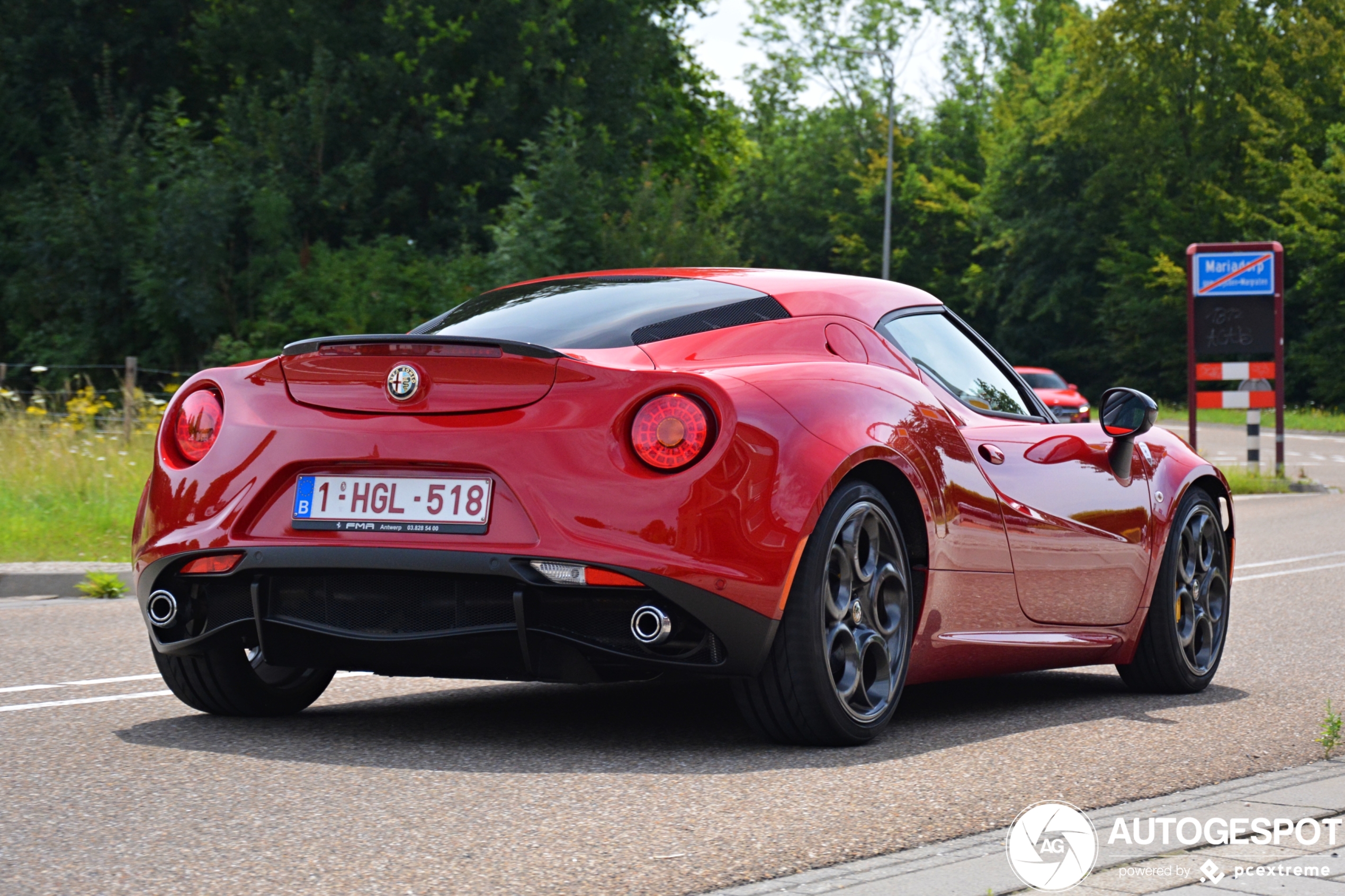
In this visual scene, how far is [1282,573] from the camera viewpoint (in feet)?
38.8

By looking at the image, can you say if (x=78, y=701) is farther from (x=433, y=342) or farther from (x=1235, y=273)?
(x=1235, y=273)

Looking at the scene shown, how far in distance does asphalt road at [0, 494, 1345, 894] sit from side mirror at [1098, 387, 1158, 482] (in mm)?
832

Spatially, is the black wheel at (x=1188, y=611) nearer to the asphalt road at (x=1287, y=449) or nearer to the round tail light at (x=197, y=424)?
the round tail light at (x=197, y=424)

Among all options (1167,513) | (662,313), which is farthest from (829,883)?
(1167,513)

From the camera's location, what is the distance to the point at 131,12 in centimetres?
3092

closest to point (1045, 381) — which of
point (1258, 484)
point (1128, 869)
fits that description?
point (1258, 484)

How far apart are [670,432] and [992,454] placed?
1456mm

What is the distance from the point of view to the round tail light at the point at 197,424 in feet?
16.5

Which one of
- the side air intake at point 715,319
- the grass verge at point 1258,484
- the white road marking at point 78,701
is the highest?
the side air intake at point 715,319

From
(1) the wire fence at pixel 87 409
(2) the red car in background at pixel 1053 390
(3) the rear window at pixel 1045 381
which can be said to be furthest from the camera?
(3) the rear window at pixel 1045 381

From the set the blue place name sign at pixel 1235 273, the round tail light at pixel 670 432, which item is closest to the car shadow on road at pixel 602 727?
the round tail light at pixel 670 432

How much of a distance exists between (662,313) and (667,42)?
31.1 meters

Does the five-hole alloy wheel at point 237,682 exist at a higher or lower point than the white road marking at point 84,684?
higher

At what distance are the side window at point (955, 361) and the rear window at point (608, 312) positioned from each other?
551 mm
